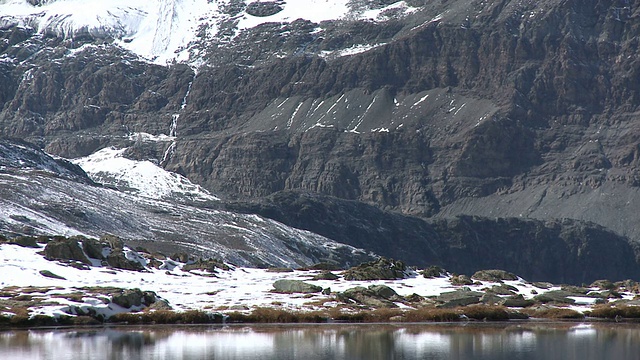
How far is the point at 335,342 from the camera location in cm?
9344

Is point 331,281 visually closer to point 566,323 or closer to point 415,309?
point 415,309

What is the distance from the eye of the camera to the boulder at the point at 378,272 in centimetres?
13788

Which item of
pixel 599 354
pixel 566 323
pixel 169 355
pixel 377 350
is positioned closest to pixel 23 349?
pixel 169 355

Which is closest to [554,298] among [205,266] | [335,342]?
[335,342]

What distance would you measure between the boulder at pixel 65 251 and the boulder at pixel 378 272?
28842 mm

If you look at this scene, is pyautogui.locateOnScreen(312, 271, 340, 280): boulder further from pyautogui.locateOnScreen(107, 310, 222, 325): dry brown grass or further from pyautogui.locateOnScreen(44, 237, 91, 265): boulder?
pyautogui.locateOnScreen(107, 310, 222, 325): dry brown grass

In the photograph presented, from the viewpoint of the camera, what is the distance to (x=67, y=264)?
129m

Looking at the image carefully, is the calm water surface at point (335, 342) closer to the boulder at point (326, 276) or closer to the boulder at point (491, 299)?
the boulder at point (491, 299)

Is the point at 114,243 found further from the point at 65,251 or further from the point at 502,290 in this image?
the point at 502,290

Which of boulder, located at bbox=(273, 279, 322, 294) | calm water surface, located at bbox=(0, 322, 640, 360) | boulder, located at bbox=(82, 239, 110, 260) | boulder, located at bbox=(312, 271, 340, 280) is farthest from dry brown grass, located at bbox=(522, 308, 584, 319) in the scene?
boulder, located at bbox=(82, 239, 110, 260)

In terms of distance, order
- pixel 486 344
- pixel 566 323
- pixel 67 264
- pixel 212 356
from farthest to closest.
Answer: pixel 67 264 → pixel 566 323 → pixel 486 344 → pixel 212 356

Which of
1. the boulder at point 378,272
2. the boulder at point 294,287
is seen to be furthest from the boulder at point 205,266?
the boulder at point 294,287

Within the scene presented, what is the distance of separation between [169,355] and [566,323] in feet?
131

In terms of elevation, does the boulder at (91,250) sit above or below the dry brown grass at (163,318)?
above
